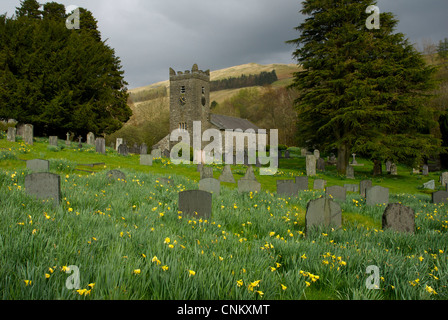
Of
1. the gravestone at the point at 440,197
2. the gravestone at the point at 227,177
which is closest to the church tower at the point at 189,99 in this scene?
the gravestone at the point at 227,177

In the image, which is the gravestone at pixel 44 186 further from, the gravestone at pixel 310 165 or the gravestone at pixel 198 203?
the gravestone at pixel 310 165

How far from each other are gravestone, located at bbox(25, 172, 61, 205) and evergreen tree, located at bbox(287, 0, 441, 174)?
801 inches

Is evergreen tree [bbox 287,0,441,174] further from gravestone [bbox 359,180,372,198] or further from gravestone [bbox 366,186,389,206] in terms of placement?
gravestone [bbox 366,186,389,206]

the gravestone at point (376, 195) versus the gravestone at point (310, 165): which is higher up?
the gravestone at point (310, 165)

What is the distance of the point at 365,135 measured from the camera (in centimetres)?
2367

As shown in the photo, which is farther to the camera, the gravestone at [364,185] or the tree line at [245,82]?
the tree line at [245,82]

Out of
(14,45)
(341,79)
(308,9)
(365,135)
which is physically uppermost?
(308,9)

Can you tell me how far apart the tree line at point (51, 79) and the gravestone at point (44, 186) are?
23.4 metres

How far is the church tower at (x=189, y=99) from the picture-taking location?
43500mm

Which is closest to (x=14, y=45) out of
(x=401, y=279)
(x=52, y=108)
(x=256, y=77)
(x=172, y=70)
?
(x=52, y=108)

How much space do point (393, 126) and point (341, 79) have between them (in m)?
6.48

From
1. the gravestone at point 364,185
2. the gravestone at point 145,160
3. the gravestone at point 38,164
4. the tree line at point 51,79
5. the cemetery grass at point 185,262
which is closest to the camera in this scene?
the cemetery grass at point 185,262
